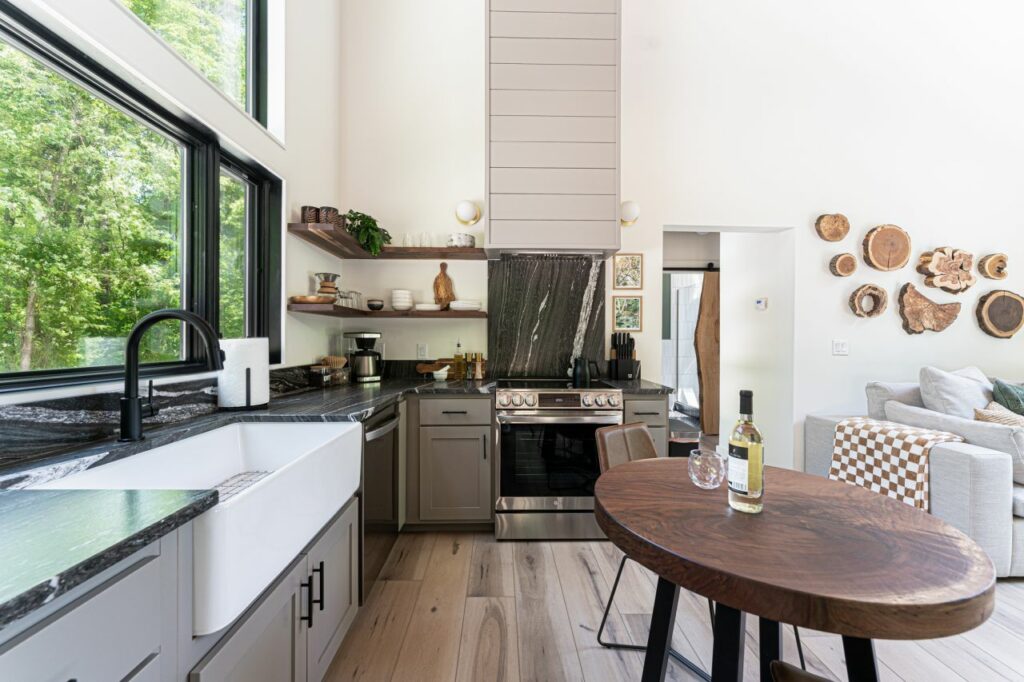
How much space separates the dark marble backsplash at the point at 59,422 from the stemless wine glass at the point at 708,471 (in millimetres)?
1784

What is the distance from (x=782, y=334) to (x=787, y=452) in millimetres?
941

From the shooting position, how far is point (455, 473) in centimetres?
277

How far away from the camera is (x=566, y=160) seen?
113 inches

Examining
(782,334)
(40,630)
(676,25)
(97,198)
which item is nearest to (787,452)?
(782,334)

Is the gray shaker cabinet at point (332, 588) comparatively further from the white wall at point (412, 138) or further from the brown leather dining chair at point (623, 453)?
the white wall at point (412, 138)

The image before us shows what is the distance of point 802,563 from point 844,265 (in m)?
3.43

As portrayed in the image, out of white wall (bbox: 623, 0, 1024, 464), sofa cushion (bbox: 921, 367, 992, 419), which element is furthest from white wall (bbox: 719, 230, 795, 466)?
sofa cushion (bbox: 921, 367, 992, 419)

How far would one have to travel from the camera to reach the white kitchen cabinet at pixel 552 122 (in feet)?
9.34

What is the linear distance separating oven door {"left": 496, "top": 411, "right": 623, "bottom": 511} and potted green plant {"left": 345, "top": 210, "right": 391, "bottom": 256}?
142 cm

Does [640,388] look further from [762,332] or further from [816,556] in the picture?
[816,556]

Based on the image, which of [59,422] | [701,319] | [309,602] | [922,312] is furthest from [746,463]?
[701,319]

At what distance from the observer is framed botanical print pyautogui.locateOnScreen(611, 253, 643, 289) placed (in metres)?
3.47

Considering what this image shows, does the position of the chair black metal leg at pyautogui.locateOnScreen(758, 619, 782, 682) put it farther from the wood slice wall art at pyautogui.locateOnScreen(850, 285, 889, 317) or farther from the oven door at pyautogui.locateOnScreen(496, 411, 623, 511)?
the wood slice wall art at pyautogui.locateOnScreen(850, 285, 889, 317)

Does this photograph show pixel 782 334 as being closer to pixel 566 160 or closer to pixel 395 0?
pixel 566 160
